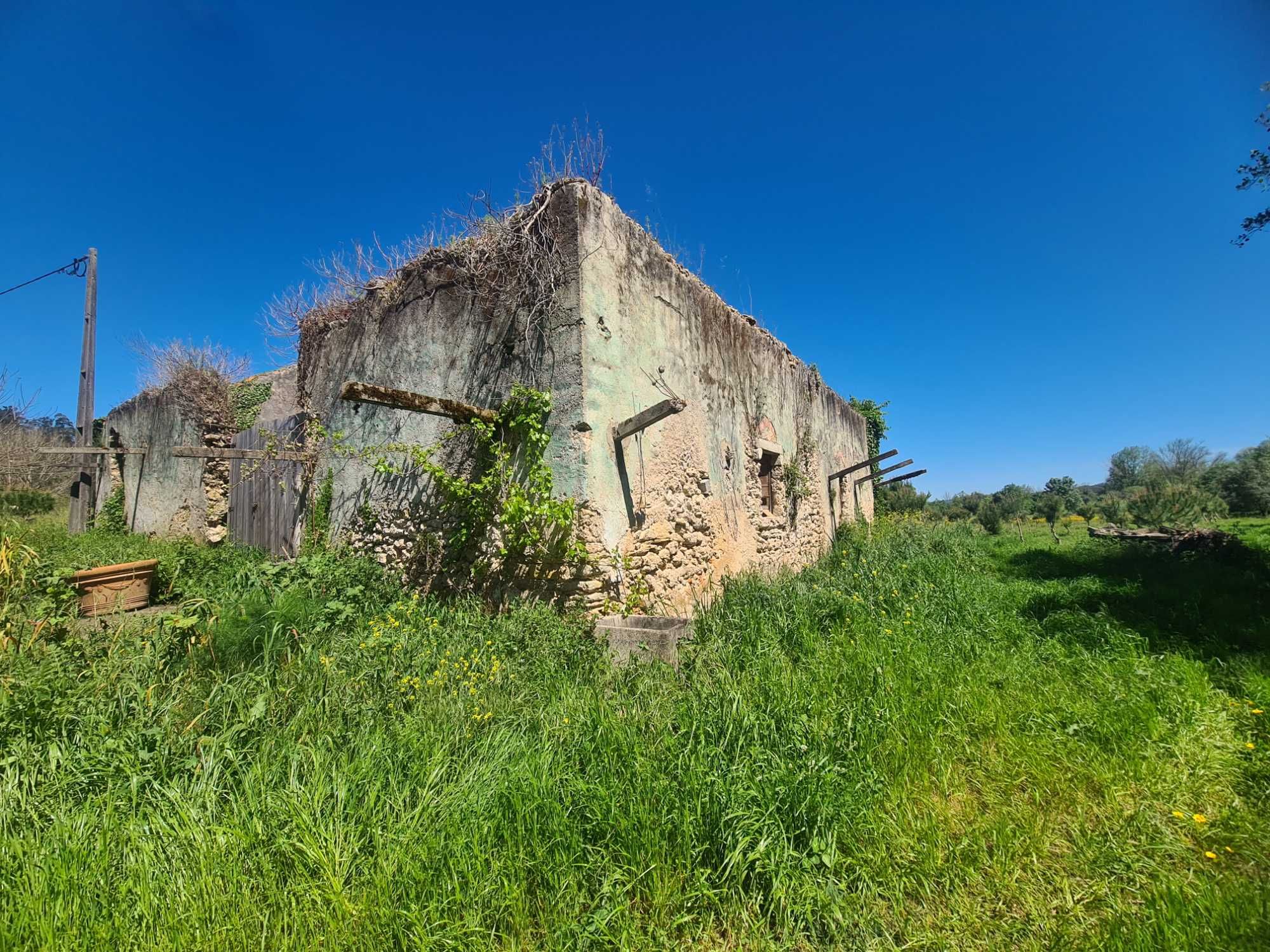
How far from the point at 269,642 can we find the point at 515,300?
337 cm

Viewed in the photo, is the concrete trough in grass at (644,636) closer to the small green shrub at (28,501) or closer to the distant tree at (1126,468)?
the small green shrub at (28,501)

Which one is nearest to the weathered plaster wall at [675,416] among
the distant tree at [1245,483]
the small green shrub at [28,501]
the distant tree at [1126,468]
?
the small green shrub at [28,501]

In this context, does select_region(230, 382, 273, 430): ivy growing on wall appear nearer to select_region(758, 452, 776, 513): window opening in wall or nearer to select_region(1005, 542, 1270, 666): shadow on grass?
select_region(758, 452, 776, 513): window opening in wall

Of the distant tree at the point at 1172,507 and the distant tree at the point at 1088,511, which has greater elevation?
the distant tree at the point at 1088,511

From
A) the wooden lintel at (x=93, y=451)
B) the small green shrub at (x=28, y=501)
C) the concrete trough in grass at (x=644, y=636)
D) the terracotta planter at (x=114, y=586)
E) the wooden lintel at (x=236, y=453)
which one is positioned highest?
the wooden lintel at (x=93, y=451)

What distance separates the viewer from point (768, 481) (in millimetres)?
8367

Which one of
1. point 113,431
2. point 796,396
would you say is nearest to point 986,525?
point 796,396

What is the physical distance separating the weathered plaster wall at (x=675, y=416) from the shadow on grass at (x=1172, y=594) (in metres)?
3.39

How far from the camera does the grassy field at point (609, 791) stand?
71.3 inches

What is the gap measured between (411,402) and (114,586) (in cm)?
356

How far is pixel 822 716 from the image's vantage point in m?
3.01

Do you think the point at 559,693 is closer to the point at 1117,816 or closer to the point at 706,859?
the point at 706,859

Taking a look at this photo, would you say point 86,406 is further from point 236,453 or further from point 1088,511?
point 1088,511

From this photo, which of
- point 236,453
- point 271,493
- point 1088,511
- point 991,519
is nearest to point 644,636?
point 236,453
